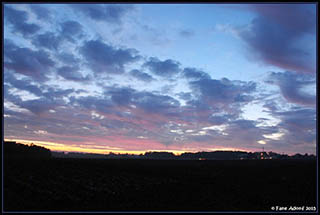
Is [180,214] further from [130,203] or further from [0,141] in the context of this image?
[0,141]

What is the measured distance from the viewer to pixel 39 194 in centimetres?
2173

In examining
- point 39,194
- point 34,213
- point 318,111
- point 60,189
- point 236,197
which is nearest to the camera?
point 34,213

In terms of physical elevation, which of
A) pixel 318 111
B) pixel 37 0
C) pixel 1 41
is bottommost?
pixel 318 111

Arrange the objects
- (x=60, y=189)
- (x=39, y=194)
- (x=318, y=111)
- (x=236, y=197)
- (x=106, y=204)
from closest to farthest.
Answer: (x=318, y=111) → (x=106, y=204) → (x=39, y=194) → (x=60, y=189) → (x=236, y=197)

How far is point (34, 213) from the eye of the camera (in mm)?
16156

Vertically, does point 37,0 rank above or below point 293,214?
above

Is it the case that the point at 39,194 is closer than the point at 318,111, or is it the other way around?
the point at 318,111

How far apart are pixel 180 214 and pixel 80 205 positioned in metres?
7.86

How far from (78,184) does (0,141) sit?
465 inches

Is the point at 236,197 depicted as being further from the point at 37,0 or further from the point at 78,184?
the point at 37,0

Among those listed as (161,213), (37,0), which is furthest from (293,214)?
(37,0)

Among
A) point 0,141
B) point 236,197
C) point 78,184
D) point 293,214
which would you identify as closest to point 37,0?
point 0,141

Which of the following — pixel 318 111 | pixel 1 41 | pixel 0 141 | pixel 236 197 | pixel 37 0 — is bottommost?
pixel 236 197

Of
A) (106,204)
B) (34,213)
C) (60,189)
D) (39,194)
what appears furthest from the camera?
(60,189)
